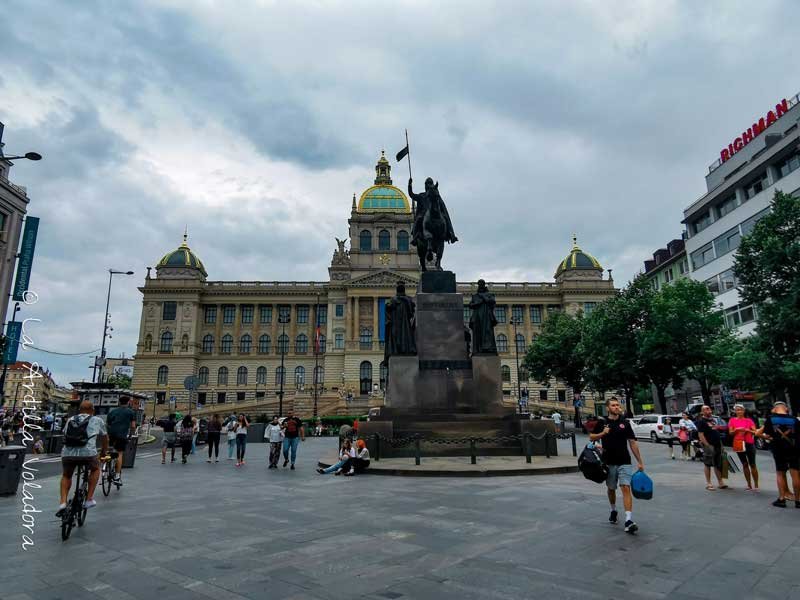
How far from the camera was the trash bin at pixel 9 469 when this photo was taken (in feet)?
33.0

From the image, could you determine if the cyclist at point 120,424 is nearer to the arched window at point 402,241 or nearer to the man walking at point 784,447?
the man walking at point 784,447

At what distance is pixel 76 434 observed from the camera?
6781mm

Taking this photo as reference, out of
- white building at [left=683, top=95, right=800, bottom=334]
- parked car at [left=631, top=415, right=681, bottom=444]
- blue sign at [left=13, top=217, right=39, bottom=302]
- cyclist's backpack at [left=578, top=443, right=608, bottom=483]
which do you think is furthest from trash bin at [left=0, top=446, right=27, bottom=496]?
white building at [left=683, top=95, right=800, bottom=334]

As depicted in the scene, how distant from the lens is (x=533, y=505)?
830 centimetres

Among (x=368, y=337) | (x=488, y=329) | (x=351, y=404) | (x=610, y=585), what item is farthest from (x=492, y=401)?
(x=368, y=337)

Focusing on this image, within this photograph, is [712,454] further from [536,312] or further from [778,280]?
[536,312]

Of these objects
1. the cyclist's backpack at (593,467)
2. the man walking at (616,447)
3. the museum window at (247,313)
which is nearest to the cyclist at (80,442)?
the cyclist's backpack at (593,467)

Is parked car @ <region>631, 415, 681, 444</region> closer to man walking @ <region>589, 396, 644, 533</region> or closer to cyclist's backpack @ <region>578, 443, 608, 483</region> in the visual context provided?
man walking @ <region>589, 396, 644, 533</region>

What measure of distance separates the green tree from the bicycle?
25.2 m

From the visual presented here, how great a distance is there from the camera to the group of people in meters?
6.89

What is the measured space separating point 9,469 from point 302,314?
6946cm

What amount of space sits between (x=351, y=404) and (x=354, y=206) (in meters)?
41.5

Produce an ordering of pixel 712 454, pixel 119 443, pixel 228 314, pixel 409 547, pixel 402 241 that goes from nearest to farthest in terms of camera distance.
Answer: pixel 409 547 < pixel 712 454 < pixel 119 443 < pixel 228 314 < pixel 402 241

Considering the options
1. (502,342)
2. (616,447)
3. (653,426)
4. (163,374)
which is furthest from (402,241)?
(616,447)
